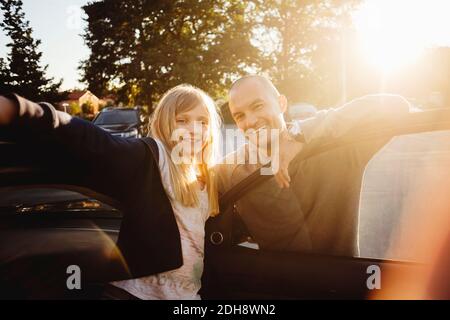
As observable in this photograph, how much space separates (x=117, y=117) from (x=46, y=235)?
39.3 ft

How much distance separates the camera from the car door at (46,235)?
1353 millimetres

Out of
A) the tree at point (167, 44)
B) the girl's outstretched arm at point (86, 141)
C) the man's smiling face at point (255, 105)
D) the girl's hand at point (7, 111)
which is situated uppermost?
the tree at point (167, 44)

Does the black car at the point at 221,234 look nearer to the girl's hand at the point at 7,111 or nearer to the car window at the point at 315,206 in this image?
the car window at the point at 315,206

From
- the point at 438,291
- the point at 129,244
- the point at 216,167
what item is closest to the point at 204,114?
the point at 216,167

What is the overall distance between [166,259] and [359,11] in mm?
28381

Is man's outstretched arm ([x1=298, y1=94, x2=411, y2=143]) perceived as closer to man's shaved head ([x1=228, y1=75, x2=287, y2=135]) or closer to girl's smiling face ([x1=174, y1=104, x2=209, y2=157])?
man's shaved head ([x1=228, y1=75, x2=287, y2=135])

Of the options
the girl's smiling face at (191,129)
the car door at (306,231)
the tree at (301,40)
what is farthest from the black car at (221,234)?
the tree at (301,40)

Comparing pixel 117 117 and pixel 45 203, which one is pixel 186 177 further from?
pixel 117 117

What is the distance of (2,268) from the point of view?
4.68ft

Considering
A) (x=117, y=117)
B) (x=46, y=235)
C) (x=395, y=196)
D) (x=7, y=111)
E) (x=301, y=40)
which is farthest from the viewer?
(x=301, y=40)

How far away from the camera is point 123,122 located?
12.7m

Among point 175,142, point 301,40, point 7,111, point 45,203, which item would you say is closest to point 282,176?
point 175,142

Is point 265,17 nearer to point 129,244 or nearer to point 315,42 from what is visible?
point 315,42

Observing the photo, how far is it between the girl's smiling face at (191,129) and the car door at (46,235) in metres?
0.36
